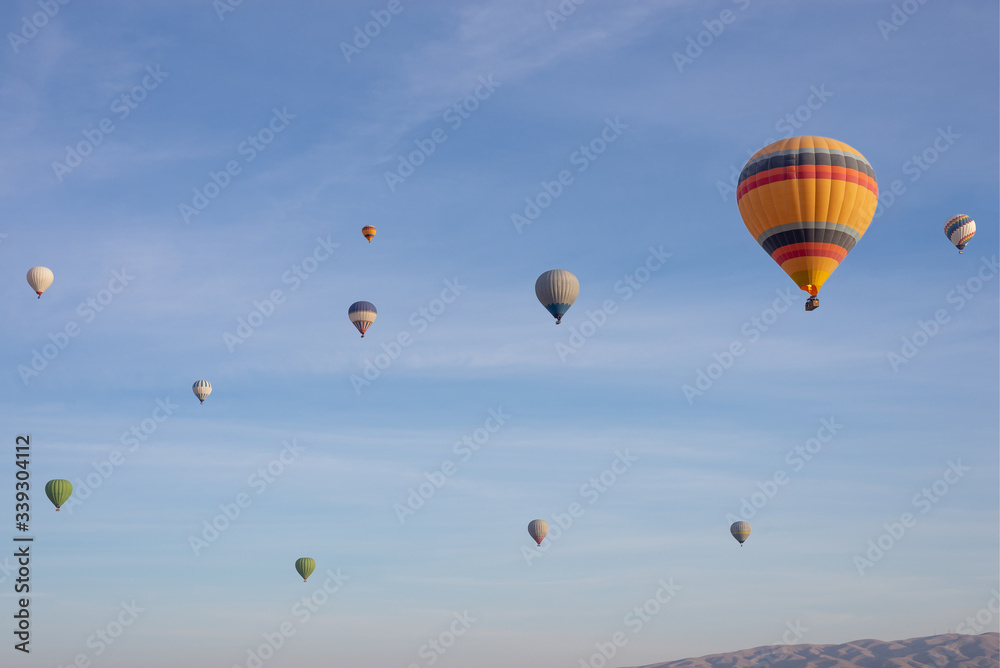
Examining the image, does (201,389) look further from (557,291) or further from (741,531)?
(741,531)

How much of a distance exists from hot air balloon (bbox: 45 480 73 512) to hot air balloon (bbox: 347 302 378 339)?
2956 cm

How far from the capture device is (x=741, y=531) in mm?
108125

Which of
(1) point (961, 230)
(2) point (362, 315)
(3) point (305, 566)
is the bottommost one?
(3) point (305, 566)

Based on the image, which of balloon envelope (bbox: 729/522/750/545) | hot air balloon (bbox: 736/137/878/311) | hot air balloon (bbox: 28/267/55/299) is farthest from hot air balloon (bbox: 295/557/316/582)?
hot air balloon (bbox: 736/137/878/311)

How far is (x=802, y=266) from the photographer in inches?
2279

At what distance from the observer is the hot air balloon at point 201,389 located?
104625 mm

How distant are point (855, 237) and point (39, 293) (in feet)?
228

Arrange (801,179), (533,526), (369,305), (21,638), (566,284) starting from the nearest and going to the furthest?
(801,179) < (21,638) < (566,284) < (369,305) < (533,526)

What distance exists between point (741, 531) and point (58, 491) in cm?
6987

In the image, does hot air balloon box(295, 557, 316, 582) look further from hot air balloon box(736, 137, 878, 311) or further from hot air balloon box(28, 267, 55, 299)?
hot air balloon box(736, 137, 878, 311)

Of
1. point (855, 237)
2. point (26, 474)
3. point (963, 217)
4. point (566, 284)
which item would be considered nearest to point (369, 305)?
point (566, 284)

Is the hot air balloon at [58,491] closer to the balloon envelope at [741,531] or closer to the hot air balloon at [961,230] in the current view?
the balloon envelope at [741,531]

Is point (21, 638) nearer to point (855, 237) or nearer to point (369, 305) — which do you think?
point (369, 305)

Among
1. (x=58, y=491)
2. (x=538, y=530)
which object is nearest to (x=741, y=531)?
(x=538, y=530)
